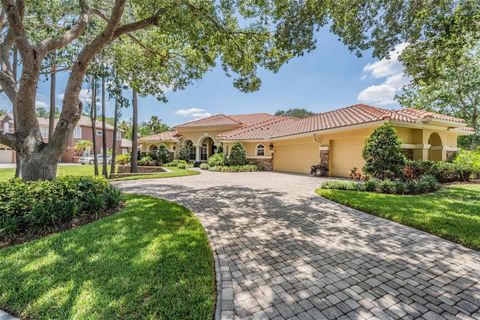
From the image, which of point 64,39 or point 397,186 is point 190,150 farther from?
point 397,186

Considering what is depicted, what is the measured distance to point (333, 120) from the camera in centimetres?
1550

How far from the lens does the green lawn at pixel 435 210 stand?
4.84m

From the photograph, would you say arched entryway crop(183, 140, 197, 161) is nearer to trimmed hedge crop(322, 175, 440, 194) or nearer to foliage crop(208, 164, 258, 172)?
foliage crop(208, 164, 258, 172)

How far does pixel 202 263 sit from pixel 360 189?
8.14m

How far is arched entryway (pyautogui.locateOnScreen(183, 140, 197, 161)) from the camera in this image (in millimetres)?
28603

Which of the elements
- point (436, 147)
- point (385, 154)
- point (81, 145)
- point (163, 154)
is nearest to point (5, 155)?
point (81, 145)

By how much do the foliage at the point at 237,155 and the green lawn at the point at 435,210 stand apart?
12501 millimetres

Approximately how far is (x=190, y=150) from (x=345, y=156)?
19.5 metres

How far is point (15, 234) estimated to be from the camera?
448 cm

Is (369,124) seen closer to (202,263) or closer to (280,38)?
(280,38)

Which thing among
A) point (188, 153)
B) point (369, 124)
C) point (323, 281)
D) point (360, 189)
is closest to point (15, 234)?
point (323, 281)

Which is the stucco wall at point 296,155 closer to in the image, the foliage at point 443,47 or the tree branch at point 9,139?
the foliage at point 443,47

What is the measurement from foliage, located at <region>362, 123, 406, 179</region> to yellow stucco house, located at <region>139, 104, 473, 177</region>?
1.22m

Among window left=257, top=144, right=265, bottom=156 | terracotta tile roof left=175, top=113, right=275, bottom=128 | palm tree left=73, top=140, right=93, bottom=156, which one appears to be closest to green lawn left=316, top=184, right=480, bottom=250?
window left=257, top=144, right=265, bottom=156
